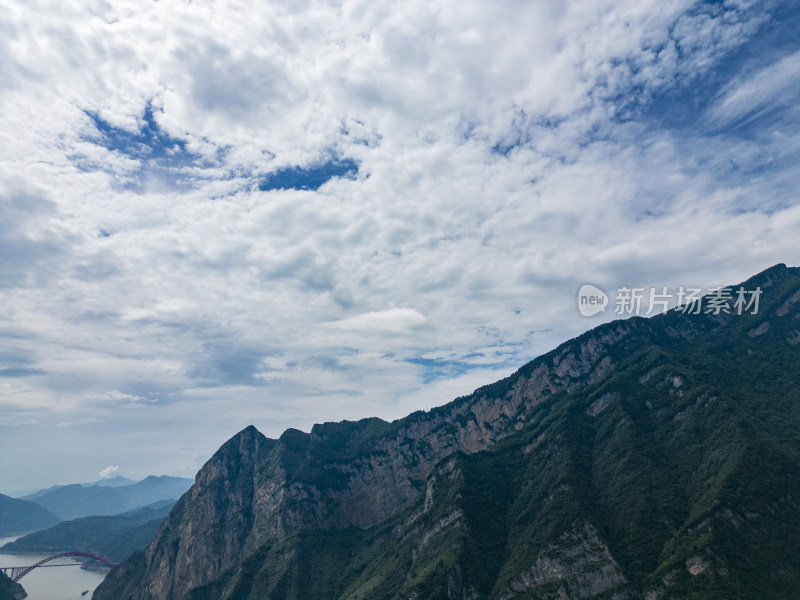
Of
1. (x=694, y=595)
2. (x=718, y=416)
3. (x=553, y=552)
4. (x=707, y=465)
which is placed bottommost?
(x=694, y=595)

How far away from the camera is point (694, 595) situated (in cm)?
12575

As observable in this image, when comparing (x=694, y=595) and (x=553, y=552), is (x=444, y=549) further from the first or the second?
(x=694, y=595)

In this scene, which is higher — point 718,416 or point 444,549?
point 718,416

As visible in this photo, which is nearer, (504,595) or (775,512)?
(775,512)

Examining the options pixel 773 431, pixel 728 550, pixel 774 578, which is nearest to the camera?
pixel 774 578

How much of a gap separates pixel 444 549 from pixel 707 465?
378 ft

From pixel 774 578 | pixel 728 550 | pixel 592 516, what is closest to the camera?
pixel 774 578

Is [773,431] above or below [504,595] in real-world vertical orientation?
above

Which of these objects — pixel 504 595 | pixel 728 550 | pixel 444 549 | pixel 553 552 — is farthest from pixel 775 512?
pixel 444 549

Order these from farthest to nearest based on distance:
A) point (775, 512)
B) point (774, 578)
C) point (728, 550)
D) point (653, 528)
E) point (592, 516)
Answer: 1. point (592, 516)
2. point (653, 528)
3. point (775, 512)
4. point (728, 550)
5. point (774, 578)

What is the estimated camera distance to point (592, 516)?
6850 inches

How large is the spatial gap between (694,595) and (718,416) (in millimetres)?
97048

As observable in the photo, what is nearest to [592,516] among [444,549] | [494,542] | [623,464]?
[623,464]

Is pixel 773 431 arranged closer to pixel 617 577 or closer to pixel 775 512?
pixel 775 512
